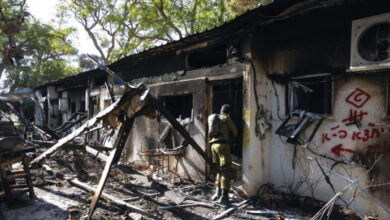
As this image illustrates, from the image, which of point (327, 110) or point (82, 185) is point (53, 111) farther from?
point (327, 110)

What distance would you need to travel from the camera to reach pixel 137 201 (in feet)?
17.5

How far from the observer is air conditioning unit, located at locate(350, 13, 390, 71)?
3908mm

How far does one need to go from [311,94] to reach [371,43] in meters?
1.47

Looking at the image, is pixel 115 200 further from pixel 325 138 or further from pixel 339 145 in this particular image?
pixel 339 145

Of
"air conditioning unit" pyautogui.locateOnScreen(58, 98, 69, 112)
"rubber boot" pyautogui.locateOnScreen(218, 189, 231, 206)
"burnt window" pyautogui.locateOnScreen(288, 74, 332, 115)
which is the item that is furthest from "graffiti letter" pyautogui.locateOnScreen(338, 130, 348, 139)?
"air conditioning unit" pyautogui.locateOnScreen(58, 98, 69, 112)

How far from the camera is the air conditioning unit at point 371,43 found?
3908mm

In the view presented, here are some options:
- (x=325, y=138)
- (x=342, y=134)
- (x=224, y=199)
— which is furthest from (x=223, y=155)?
(x=342, y=134)

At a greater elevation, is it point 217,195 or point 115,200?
point 115,200

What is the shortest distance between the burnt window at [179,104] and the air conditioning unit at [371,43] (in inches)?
201

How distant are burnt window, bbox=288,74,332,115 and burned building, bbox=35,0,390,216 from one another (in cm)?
2

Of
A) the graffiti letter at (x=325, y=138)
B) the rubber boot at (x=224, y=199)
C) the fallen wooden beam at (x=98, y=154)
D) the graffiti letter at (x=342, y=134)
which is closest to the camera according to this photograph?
the graffiti letter at (x=342, y=134)

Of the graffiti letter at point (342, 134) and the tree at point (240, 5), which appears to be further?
the tree at point (240, 5)

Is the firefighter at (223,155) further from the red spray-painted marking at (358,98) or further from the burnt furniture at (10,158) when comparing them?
the burnt furniture at (10,158)

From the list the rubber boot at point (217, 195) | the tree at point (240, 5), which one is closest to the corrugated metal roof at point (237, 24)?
the rubber boot at point (217, 195)
